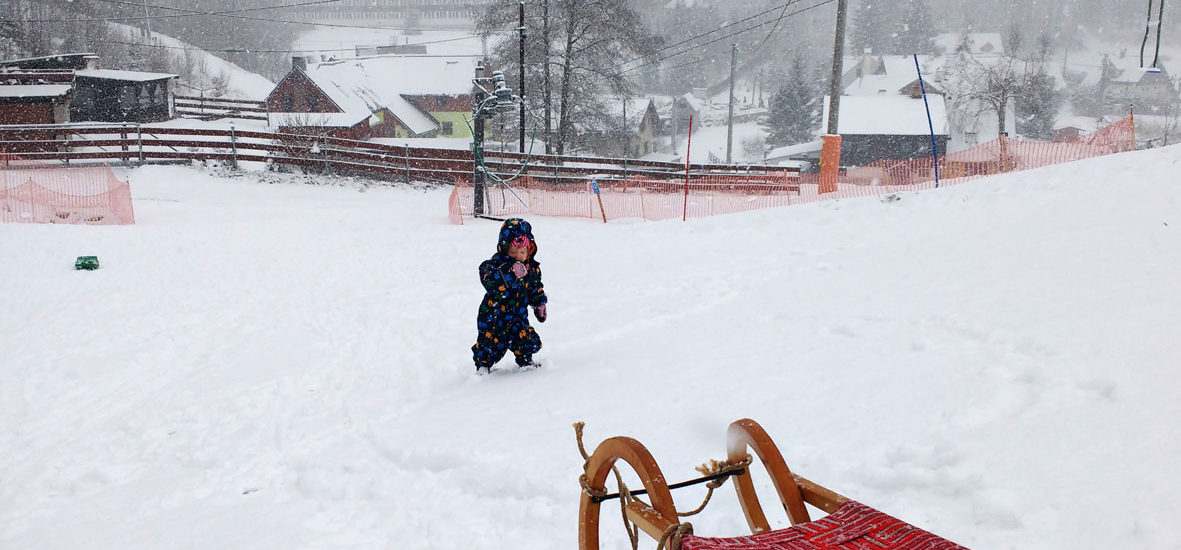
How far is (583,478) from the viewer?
8.95 ft

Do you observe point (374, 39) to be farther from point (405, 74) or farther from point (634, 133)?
point (634, 133)

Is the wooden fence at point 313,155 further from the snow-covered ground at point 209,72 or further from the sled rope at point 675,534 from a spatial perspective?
the snow-covered ground at point 209,72

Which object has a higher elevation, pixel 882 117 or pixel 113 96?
pixel 882 117

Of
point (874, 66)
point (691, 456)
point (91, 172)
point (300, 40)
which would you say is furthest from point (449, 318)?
point (300, 40)

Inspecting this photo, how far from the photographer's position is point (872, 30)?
300 feet

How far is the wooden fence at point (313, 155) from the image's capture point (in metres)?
25.5

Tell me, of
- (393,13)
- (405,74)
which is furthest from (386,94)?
(393,13)

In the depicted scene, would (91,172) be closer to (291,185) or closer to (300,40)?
(291,185)

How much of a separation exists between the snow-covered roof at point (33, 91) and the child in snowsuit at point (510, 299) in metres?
32.9

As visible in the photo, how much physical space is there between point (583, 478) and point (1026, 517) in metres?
1.93

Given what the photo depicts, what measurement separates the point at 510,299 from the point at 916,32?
98.5 metres

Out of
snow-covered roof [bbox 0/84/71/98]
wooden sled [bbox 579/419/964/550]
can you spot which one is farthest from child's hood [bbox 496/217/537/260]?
snow-covered roof [bbox 0/84/71/98]

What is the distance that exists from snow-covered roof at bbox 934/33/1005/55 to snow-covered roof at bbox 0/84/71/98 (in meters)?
93.2

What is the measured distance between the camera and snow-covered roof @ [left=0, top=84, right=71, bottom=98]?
1193 inches
